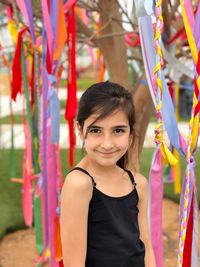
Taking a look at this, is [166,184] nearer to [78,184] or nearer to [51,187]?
→ [51,187]

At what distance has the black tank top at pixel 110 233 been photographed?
3.67 ft

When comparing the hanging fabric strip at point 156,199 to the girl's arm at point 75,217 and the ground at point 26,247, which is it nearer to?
the girl's arm at point 75,217

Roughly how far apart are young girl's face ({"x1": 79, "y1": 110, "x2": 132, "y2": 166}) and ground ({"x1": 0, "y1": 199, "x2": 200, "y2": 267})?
1865mm

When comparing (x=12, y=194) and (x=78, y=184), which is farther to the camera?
(x=12, y=194)

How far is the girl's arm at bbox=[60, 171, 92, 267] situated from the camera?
107cm

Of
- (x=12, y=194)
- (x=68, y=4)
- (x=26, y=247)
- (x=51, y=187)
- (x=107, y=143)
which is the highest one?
(x=68, y=4)

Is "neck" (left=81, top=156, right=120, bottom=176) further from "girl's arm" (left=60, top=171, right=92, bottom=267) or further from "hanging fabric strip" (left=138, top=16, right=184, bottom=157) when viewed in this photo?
"hanging fabric strip" (left=138, top=16, right=184, bottom=157)

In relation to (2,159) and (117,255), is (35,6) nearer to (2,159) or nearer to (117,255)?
(117,255)

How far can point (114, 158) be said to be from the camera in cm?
112

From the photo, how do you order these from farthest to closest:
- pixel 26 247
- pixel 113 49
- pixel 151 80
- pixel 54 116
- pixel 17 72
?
pixel 26 247 → pixel 113 49 → pixel 17 72 → pixel 54 116 → pixel 151 80

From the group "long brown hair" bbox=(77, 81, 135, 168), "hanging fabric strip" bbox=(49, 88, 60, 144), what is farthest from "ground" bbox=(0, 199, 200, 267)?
"long brown hair" bbox=(77, 81, 135, 168)

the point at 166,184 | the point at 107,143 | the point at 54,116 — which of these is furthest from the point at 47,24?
the point at 166,184

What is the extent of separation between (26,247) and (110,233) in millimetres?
2112

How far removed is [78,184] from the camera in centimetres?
108
